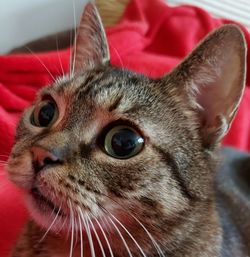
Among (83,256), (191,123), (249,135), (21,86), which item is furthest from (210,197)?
(21,86)

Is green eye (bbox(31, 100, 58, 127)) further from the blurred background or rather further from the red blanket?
the blurred background

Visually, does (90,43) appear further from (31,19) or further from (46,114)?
(31,19)

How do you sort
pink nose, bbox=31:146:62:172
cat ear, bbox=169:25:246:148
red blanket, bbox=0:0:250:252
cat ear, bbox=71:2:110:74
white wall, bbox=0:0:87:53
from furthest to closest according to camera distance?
white wall, bbox=0:0:87:53, red blanket, bbox=0:0:250:252, cat ear, bbox=71:2:110:74, cat ear, bbox=169:25:246:148, pink nose, bbox=31:146:62:172

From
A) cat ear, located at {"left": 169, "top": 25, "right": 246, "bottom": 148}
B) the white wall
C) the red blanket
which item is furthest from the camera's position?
the white wall

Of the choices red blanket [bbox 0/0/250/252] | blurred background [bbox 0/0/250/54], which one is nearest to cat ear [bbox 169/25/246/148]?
red blanket [bbox 0/0/250/252]

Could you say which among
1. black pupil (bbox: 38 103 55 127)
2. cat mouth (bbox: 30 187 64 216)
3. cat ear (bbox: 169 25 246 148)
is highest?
cat ear (bbox: 169 25 246 148)

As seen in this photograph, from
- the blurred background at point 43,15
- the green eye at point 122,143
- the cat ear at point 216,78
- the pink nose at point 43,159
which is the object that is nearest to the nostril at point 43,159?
the pink nose at point 43,159

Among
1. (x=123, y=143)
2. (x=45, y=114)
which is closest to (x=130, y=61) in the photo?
(x=45, y=114)
